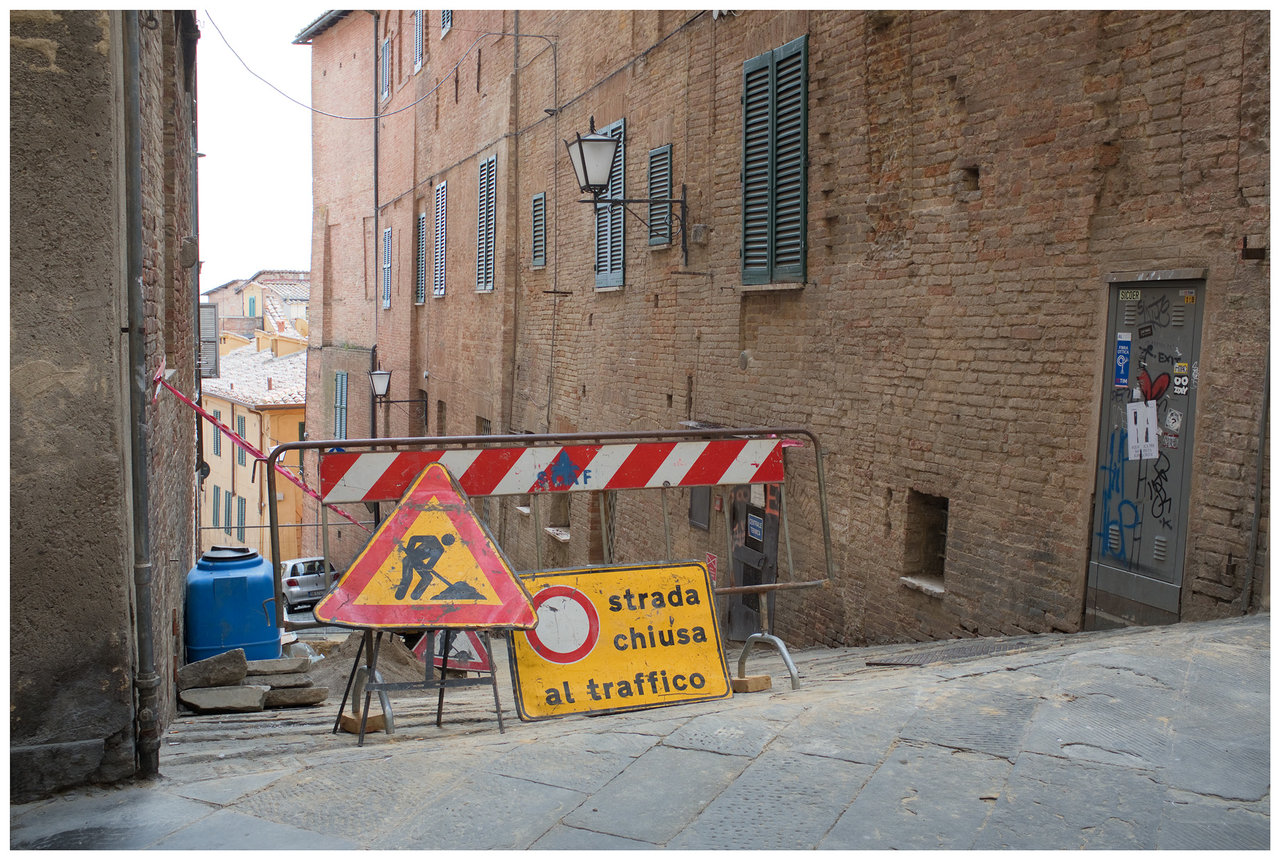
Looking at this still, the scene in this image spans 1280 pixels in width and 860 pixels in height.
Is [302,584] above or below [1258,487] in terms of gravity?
below

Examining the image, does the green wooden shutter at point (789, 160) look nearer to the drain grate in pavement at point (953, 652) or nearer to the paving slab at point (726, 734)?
the drain grate in pavement at point (953, 652)

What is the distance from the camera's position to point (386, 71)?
2627 centimetres

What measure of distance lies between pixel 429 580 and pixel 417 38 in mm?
20835

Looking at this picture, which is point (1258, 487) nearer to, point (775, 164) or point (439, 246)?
point (775, 164)

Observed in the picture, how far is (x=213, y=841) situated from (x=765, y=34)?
8.62 metres

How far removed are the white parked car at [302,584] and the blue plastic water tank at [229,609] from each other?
13.1m

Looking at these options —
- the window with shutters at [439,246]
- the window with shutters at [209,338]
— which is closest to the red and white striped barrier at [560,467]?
the window with shutters at [209,338]

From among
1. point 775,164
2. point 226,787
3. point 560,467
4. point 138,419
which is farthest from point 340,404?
point 226,787

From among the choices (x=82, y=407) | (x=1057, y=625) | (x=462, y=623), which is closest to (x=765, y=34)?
(x=1057, y=625)

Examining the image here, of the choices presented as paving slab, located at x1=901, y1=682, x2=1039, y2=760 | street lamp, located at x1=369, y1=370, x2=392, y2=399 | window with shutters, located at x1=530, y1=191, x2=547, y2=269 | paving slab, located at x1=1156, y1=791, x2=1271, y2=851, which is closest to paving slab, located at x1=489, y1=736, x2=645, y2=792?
paving slab, located at x1=901, y1=682, x2=1039, y2=760

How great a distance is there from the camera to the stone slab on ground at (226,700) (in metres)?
6.58

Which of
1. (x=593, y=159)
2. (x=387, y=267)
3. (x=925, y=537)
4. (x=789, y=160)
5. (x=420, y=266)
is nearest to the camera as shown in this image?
(x=925, y=537)

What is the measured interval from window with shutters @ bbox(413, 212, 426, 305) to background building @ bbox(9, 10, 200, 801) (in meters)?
19.7

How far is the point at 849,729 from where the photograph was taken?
4168mm
